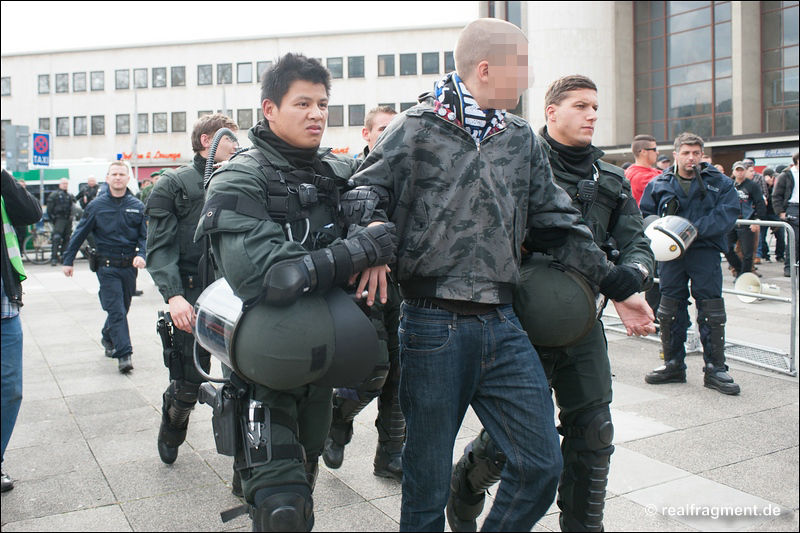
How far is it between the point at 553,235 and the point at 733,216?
4.17m

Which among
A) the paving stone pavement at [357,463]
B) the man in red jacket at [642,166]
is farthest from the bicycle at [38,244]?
the man in red jacket at [642,166]

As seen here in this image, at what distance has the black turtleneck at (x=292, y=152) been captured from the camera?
2924mm

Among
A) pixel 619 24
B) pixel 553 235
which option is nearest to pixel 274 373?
pixel 553 235

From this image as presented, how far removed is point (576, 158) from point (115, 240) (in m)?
5.70

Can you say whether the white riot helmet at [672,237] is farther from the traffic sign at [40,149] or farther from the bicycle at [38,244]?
the bicycle at [38,244]

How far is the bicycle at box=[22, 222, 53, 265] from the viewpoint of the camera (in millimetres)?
21359

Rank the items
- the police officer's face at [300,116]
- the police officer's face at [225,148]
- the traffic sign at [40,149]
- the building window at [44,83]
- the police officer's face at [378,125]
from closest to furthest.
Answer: the police officer's face at [300,116] < the police officer's face at [225,148] < the police officer's face at [378,125] < the traffic sign at [40,149] < the building window at [44,83]

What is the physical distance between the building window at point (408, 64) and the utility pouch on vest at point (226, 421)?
5456 centimetres

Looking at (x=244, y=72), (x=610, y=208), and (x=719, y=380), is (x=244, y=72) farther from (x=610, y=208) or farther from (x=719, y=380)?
(x=610, y=208)

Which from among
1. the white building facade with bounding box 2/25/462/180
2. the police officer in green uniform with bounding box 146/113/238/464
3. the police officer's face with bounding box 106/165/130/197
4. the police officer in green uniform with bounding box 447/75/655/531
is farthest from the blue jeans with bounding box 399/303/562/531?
the white building facade with bounding box 2/25/462/180

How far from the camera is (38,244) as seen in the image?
21547mm

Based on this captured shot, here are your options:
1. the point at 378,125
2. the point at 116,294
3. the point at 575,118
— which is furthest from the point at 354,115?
the point at 575,118

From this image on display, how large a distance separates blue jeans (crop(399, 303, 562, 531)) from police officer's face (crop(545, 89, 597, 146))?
1.12 metres

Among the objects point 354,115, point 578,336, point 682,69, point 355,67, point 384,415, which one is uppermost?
point 355,67
